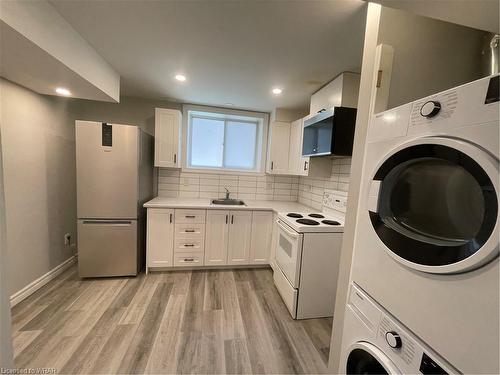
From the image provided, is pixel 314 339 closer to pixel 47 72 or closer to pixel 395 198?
pixel 395 198

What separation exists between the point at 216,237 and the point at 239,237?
0.30 meters

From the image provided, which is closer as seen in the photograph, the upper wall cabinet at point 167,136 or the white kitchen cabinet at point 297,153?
the white kitchen cabinet at point 297,153

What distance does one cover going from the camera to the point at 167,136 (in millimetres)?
2740

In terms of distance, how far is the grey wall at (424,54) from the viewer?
102 cm

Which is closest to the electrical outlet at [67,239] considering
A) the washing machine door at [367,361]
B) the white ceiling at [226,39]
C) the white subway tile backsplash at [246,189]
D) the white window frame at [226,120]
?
the white window frame at [226,120]

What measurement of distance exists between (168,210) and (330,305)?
2048 millimetres

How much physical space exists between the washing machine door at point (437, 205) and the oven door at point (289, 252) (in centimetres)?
105

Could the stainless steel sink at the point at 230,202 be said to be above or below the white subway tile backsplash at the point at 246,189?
below

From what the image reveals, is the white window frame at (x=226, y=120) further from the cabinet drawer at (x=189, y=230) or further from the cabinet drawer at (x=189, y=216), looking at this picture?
the cabinet drawer at (x=189, y=230)

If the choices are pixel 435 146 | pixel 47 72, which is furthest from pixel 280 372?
pixel 47 72

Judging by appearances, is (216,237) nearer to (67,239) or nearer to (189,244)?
(189,244)

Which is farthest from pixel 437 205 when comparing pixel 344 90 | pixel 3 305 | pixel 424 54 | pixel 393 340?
pixel 3 305

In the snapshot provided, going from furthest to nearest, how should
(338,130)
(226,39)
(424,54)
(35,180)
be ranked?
1. (35,180)
2. (338,130)
3. (226,39)
4. (424,54)

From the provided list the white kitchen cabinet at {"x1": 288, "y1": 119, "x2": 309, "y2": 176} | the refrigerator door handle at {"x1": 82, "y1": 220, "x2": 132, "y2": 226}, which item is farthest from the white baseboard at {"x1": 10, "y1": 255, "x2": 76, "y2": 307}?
the white kitchen cabinet at {"x1": 288, "y1": 119, "x2": 309, "y2": 176}
